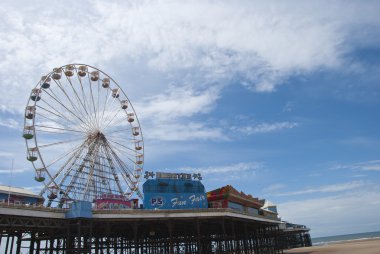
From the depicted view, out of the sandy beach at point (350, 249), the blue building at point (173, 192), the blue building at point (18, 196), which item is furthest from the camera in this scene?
the sandy beach at point (350, 249)

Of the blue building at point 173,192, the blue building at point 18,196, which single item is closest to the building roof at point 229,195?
the blue building at point 173,192

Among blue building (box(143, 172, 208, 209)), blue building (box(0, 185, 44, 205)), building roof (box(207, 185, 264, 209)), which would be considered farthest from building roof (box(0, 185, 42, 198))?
building roof (box(207, 185, 264, 209))

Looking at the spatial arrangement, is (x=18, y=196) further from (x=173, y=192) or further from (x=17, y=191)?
(x=173, y=192)

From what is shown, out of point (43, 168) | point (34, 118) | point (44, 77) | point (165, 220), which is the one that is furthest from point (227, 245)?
point (44, 77)

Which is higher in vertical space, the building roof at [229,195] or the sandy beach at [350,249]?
the building roof at [229,195]

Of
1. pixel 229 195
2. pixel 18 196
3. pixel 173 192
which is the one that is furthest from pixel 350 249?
pixel 18 196

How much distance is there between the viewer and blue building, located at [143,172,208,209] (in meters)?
45.0

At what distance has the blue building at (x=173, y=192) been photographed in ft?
148

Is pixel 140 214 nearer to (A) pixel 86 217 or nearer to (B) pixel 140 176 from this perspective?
(A) pixel 86 217

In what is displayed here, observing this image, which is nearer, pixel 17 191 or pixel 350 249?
pixel 17 191

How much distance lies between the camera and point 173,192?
46344mm

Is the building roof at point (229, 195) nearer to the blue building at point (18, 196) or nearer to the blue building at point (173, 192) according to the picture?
the blue building at point (173, 192)

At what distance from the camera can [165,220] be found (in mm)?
40688

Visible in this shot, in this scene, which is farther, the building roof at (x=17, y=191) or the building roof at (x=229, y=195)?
the building roof at (x=229, y=195)
